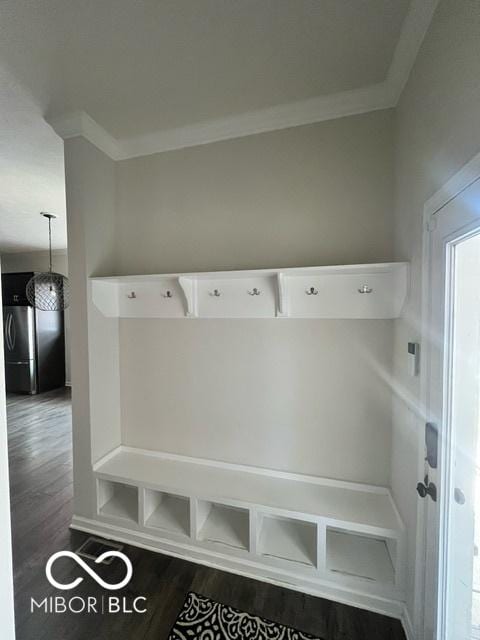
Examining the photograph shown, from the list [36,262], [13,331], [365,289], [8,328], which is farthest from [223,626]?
[36,262]

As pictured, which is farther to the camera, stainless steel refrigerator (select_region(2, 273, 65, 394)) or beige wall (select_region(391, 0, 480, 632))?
stainless steel refrigerator (select_region(2, 273, 65, 394))

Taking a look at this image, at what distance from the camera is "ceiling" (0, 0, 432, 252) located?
1.24 m

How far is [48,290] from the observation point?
3.50 meters

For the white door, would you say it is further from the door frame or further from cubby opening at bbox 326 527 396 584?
cubby opening at bbox 326 527 396 584

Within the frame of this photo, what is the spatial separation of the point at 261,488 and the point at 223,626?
623 mm

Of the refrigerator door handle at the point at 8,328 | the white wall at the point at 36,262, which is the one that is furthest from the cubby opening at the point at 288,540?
the refrigerator door handle at the point at 8,328

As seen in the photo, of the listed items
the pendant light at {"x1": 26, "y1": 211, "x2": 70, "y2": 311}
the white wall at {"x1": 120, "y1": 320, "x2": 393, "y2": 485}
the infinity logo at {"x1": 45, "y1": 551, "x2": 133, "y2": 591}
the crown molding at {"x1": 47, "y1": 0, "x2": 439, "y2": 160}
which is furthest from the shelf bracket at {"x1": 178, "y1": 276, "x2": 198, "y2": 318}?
the pendant light at {"x1": 26, "y1": 211, "x2": 70, "y2": 311}

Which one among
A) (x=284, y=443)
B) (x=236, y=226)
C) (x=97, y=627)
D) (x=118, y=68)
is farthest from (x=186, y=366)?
(x=118, y=68)

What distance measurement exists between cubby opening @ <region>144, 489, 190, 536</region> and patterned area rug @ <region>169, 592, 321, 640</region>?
0.40m

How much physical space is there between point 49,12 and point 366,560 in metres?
3.13

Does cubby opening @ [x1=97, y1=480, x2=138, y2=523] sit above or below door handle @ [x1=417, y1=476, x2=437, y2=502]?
below

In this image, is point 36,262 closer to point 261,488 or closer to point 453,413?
point 261,488

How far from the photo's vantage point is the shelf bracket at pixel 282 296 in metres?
1.65

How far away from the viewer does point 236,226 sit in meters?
1.96
